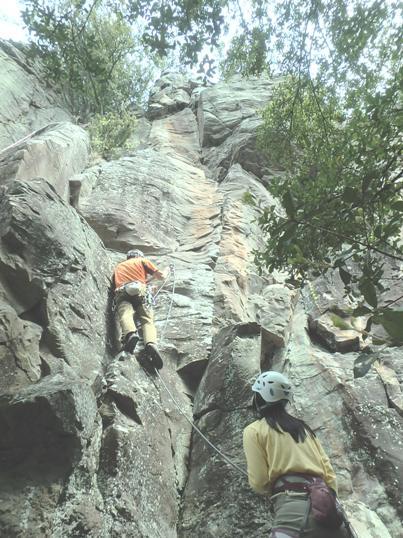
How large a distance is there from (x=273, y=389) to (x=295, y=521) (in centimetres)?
125

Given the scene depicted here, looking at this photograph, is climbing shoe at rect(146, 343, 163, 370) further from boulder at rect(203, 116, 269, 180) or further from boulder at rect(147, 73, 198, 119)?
boulder at rect(147, 73, 198, 119)

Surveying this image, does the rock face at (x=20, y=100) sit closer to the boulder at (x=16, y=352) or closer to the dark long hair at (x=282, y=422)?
the boulder at (x=16, y=352)

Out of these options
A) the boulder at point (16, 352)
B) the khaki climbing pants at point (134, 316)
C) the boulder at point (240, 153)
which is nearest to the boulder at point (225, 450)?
the khaki climbing pants at point (134, 316)

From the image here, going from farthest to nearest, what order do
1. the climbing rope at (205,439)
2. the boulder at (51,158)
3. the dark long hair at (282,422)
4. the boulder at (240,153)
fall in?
the boulder at (240,153), the boulder at (51,158), the climbing rope at (205,439), the dark long hair at (282,422)

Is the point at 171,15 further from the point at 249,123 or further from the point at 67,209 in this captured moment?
the point at 249,123

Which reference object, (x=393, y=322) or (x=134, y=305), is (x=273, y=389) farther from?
(x=134, y=305)

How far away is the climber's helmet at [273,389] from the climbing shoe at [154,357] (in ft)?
6.71

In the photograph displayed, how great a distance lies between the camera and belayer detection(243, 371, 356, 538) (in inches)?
146

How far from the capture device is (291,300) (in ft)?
31.9

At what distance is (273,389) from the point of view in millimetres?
4699

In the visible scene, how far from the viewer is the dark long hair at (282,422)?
4.27 metres

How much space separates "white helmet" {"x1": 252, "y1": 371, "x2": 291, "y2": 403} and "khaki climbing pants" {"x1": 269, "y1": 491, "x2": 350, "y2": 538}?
3.08 feet

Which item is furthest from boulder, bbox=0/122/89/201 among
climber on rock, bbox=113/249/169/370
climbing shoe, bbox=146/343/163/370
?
climbing shoe, bbox=146/343/163/370

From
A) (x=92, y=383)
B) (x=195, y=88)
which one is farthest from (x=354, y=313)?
(x=195, y=88)
